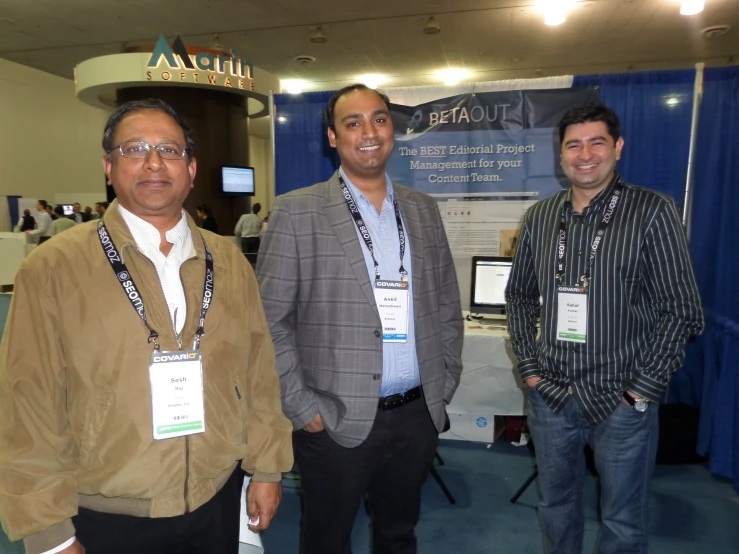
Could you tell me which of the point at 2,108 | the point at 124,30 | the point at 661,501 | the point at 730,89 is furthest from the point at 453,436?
the point at 2,108

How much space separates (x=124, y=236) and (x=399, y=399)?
88 centimetres

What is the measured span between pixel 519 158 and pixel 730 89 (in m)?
1.22

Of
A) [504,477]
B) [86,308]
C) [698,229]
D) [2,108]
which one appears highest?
[2,108]

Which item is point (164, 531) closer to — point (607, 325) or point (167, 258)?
point (167, 258)

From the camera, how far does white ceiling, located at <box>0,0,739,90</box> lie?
678 centimetres

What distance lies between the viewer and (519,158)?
337cm

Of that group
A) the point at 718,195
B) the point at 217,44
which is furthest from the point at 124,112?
the point at 217,44

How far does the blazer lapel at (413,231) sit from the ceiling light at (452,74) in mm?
8752

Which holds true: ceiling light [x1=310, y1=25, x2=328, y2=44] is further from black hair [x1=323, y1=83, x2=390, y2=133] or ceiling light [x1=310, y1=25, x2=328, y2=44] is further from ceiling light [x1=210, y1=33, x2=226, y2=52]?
black hair [x1=323, y1=83, x2=390, y2=133]

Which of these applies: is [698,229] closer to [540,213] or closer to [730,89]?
[730,89]

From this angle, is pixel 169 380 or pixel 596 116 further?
pixel 596 116

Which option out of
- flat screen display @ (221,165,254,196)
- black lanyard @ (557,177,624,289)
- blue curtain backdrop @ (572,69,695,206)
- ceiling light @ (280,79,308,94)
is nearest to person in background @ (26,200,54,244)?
flat screen display @ (221,165,254,196)

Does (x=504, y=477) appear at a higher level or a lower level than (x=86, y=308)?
lower

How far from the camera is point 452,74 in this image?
9.95m
